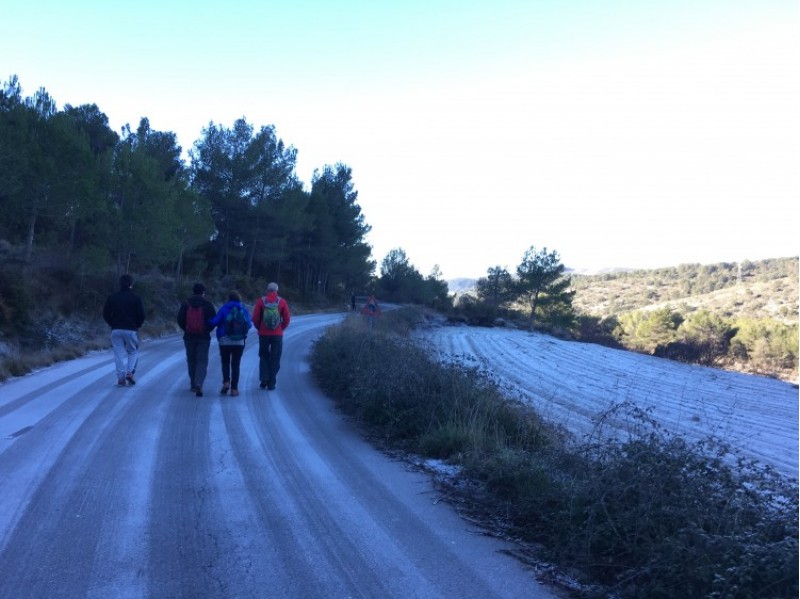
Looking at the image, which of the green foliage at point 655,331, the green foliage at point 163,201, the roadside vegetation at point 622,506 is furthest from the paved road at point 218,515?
the green foliage at point 655,331

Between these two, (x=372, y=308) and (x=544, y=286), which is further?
(x=544, y=286)

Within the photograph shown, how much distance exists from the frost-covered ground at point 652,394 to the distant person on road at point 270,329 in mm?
3345

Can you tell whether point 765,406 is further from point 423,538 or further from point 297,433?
point 423,538

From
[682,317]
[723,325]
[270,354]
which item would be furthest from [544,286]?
[270,354]

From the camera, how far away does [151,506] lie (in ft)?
15.8

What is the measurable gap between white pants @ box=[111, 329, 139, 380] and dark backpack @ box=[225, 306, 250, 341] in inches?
65.6

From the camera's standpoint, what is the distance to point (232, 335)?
9898mm

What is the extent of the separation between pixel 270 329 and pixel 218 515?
5950mm

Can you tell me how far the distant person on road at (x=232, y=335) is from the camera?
32.4ft

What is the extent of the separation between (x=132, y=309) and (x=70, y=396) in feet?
6.15

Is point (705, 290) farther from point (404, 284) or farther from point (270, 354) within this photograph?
point (270, 354)

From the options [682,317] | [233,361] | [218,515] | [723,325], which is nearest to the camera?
[218,515]

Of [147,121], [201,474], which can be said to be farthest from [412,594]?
[147,121]

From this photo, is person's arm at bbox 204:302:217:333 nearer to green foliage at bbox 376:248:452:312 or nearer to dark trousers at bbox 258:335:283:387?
dark trousers at bbox 258:335:283:387
